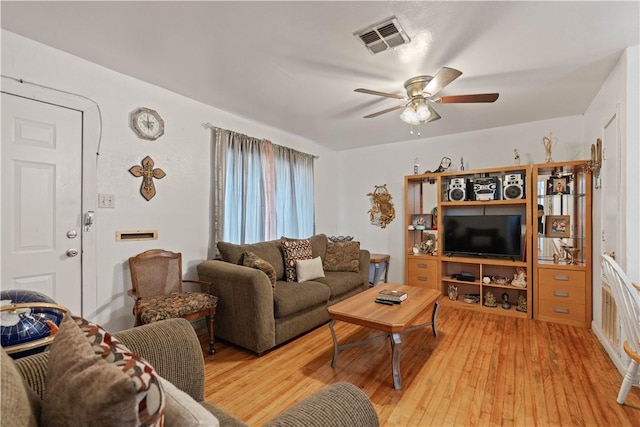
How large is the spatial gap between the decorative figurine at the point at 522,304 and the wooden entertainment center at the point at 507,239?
1 centimetres

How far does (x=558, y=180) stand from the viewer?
363 centimetres

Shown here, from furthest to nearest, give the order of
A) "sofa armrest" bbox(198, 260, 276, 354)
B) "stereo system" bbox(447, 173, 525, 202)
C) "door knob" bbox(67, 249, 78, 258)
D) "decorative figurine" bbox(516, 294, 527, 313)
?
"stereo system" bbox(447, 173, 525, 202)
"decorative figurine" bbox(516, 294, 527, 313)
"sofa armrest" bbox(198, 260, 276, 354)
"door knob" bbox(67, 249, 78, 258)

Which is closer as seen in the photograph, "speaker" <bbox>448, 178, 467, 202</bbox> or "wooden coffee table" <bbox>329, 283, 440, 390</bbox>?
"wooden coffee table" <bbox>329, 283, 440, 390</bbox>

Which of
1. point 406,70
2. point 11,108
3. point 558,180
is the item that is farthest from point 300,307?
point 558,180

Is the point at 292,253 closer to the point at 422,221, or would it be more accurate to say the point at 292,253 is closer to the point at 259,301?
the point at 259,301

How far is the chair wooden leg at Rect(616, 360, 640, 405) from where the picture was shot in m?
1.87

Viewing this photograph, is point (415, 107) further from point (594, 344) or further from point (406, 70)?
point (594, 344)

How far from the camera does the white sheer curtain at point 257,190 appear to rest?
3.39 metres

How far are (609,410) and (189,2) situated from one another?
11.6ft

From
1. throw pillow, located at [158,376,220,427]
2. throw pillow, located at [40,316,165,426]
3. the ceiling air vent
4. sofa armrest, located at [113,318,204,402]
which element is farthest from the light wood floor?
the ceiling air vent

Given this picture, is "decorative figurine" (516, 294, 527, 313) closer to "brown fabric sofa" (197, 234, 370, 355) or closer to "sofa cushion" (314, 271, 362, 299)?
"sofa cushion" (314, 271, 362, 299)

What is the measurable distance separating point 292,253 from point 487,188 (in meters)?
2.68

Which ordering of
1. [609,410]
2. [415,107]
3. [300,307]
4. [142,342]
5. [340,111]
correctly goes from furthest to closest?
[340,111] < [300,307] < [415,107] < [609,410] < [142,342]

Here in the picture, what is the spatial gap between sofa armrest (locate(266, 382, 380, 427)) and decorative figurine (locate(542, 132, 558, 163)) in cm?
396
